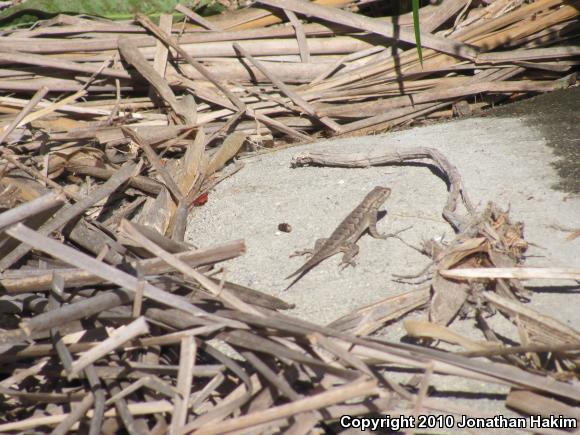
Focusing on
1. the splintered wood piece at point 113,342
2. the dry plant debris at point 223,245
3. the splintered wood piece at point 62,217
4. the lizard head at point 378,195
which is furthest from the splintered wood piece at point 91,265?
the lizard head at point 378,195

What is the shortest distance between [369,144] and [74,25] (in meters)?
2.50

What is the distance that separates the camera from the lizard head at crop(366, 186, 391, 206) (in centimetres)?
397

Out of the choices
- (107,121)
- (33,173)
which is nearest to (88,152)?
(107,121)

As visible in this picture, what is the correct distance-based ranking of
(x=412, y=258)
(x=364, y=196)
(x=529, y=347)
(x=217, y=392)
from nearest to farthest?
1. (x=529, y=347)
2. (x=217, y=392)
3. (x=412, y=258)
4. (x=364, y=196)

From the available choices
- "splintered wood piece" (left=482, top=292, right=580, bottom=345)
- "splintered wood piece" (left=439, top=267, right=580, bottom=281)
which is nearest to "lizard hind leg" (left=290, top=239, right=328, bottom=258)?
"splintered wood piece" (left=439, top=267, right=580, bottom=281)

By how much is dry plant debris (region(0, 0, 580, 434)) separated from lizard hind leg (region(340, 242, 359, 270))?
1.39 ft

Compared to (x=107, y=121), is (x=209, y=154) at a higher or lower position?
lower

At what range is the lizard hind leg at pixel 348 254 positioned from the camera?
3676mm

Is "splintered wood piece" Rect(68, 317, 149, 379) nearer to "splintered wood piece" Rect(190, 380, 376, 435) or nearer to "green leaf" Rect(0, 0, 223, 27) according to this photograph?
"splintered wood piece" Rect(190, 380, 376, 435)

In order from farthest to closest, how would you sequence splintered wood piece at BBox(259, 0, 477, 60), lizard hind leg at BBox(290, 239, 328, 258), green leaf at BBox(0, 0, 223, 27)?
green leaf at BBox(0, 0, 223, 27), splintered wood piece at BBox(259, 0, 477, 60), lizard hind leg at BBox(290, 239, 328, 258)

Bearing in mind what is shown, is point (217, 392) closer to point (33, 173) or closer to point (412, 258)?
point (412, 258)

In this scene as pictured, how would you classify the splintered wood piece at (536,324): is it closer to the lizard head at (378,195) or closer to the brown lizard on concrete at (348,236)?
the brown lizard on concrete at (348,236)

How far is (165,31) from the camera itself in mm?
5133

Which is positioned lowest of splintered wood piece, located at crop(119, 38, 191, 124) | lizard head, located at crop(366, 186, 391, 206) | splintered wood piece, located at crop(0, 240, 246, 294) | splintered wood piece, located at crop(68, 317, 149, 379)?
lizard head, located at crop(366, 186, 391, 206)
